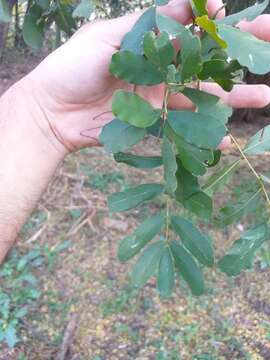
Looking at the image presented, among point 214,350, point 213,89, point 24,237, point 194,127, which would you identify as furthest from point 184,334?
point 194,127

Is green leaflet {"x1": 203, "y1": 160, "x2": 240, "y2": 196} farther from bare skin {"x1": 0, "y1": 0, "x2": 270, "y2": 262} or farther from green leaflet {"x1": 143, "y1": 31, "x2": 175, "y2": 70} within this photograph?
green leaflet {"x1": 143, "y1": 31, "x2": 175, "y2": 70}

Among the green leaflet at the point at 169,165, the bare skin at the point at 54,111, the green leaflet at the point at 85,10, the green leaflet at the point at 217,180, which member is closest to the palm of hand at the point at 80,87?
the bare skin at the point at 54,111

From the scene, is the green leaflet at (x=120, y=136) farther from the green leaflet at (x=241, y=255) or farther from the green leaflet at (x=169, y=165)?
the green leaflet at (x=241, y=255)

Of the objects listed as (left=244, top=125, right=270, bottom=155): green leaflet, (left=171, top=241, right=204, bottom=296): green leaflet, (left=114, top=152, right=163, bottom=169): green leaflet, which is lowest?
(left=171, top=241, right=204, bottom=296): green leaflet

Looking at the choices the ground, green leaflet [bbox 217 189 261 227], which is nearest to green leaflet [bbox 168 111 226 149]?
green leaflet [bbox 217 189 261 227]

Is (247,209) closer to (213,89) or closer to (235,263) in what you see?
(235,263)
